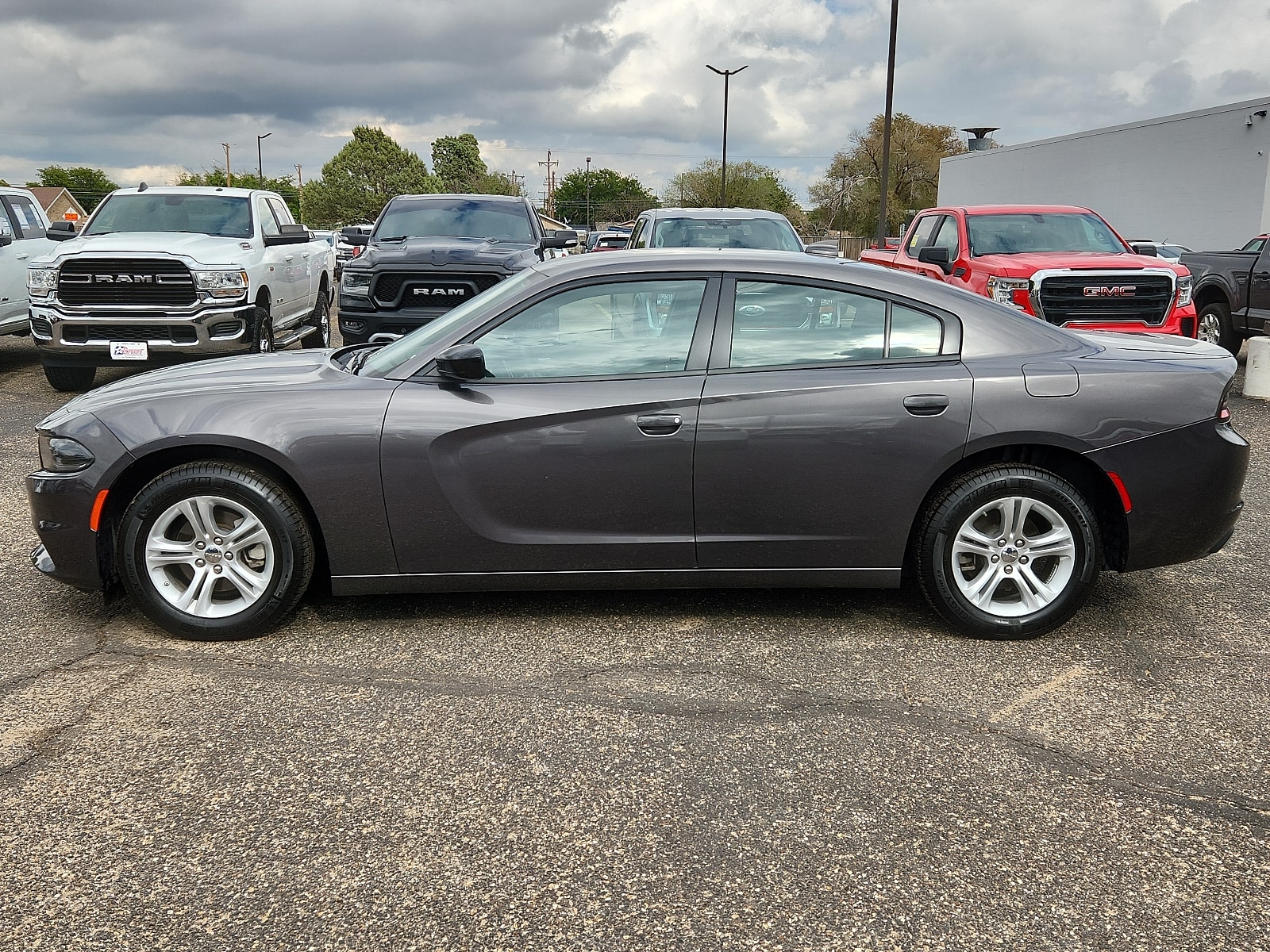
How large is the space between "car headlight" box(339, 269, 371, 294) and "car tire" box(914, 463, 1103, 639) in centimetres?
815

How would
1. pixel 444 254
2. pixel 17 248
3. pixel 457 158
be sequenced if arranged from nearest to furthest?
pixel 444 254, pixel 17 248, pixel 457 158

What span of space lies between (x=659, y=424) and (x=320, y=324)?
1103cm

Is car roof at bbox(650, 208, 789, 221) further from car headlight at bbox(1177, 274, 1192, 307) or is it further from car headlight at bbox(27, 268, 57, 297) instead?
car headlight at bbox(27, 268, 57, 297)

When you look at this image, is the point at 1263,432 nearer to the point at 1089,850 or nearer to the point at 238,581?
the point at 1089,850

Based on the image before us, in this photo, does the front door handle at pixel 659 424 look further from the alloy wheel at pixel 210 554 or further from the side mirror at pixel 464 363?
the alloy wheel at pixel 210 554

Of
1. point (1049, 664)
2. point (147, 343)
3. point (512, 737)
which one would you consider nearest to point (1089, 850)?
point (1049, 664)

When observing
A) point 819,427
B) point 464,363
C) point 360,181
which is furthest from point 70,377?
point 360,181

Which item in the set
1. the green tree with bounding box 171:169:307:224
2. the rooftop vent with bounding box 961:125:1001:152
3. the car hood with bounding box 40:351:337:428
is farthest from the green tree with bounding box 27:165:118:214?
the car hood with bounding box 40:351:337:428

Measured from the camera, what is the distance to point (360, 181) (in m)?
105

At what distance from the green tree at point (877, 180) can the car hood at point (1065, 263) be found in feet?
215

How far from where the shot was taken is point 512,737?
3.67 metres

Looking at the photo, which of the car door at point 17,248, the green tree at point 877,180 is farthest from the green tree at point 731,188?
the car door at point 17,248

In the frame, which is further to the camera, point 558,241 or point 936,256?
point 558,241

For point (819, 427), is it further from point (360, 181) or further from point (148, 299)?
point (360, 181)
